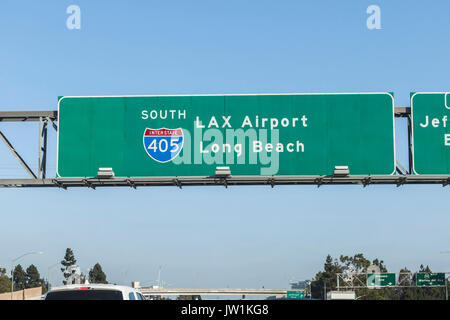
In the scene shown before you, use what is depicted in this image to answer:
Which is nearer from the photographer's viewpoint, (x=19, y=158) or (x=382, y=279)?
(x=19, y=158)

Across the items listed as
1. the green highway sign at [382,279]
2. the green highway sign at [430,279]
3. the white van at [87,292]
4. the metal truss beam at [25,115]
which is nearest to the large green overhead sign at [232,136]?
the metal truss beam at [25,115]

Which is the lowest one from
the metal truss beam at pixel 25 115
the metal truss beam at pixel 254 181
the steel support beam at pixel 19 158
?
the metal truss beam at pixel 254 181

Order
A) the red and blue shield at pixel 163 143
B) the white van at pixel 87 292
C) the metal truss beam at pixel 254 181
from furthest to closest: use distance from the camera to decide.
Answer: the red and blue shield at pixel 163 143
the metal truss beam at pixel 254 181
the white van at pixel 87 292

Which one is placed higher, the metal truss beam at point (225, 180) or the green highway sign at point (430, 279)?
the metal truss beam at point (225, 180)

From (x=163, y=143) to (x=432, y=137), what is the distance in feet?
37.4

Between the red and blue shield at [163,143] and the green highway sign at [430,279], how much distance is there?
7698cm

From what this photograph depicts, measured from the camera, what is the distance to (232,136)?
3189cm

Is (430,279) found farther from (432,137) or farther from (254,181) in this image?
(254,181)

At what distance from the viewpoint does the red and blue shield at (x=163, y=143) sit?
32188 mm

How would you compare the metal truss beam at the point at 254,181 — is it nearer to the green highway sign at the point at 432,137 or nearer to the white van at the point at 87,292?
the green highway sign at the point at 432,137

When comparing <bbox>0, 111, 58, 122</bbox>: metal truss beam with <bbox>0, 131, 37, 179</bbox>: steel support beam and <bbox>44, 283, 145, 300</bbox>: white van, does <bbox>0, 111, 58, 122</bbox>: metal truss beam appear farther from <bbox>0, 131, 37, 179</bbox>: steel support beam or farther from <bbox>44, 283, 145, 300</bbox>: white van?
<bbox>44, 283, 145, 300</bbox>: white van

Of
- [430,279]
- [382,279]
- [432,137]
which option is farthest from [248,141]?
[430,279]
